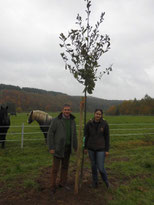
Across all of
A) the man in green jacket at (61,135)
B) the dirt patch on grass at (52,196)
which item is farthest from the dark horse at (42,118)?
the man in green jacket at (61,135)

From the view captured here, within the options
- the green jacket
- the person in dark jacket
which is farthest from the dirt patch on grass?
the green jacket

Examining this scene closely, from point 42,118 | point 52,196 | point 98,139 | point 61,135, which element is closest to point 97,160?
point 98,139

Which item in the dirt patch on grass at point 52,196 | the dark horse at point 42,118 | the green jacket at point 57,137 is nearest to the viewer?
the dirt patch on grass at point 52,196

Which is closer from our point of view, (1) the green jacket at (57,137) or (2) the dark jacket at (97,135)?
(1) the green jacket at (57,137)

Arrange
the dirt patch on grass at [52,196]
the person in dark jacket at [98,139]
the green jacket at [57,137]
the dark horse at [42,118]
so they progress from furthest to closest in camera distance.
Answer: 1. the dark horse at [42,118]
2. the person in dark jacket at [98,139]
3. the green jacket at [57,137]
4. the dirt patch on grass at [52,196]

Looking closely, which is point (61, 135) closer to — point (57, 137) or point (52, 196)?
point (57, 137)

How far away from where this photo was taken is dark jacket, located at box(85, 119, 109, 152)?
354 centimetres

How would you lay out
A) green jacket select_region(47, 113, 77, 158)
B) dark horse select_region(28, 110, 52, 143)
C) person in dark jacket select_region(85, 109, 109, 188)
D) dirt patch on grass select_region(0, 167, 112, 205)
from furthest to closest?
dark horse select_region(28, 110, 52, 143), person in dark jacket select_region(85, 109, 109, 188), green jacket select_region(47, 113, 77, 158), dirt patch on grass select_region(0, 167, 112, 205)

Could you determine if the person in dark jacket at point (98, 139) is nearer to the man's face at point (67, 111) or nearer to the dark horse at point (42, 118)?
the man's face at point (67, 111)

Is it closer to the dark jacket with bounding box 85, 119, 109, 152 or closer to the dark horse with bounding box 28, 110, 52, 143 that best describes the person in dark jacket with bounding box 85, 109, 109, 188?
the dark jacket with bounding box 85, 119, 109, 152

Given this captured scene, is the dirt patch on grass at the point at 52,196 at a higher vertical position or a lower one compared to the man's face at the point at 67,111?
lower

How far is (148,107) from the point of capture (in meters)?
53.5

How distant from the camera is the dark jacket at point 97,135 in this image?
3537 mm

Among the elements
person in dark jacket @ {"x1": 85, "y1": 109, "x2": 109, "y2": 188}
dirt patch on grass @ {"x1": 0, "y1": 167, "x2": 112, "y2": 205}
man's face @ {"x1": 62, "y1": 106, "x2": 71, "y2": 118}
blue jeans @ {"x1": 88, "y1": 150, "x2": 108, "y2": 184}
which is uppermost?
man's face @ {"x1": 62, "y1": 106, "x2": 71, "y2": 118}
